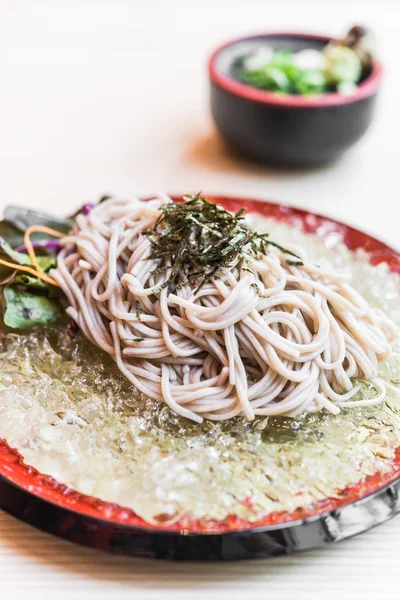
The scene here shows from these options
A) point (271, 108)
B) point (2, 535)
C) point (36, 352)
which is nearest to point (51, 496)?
point (2, 535)

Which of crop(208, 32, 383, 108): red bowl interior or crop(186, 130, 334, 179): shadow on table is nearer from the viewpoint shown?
crop(208, 32, 383, 108): red bowl interior

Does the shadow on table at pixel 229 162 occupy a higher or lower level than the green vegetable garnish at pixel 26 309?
lower

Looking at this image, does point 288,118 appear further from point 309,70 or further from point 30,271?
point 30,271

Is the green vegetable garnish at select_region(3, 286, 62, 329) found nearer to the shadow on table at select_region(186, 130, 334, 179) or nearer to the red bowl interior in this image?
the red bowl interior

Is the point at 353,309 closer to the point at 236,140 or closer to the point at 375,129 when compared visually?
the point at 236,140

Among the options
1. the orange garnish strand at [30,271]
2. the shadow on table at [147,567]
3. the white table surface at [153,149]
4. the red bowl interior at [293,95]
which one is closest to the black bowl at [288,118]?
the red bowl interior at [293,95]

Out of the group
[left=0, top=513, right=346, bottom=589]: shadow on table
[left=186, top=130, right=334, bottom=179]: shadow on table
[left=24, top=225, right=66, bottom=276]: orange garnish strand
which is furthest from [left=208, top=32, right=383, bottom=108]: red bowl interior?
[left=0, top=513, right=346, bottom=589]: shadow on table

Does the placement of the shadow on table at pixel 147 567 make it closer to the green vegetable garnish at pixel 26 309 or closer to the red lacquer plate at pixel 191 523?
the red lacquer plate at pixel 191 523
